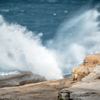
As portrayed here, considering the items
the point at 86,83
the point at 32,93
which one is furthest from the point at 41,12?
the point at 86,83

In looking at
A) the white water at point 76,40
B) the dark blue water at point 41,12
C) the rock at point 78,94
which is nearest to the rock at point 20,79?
the white water at point 76,40

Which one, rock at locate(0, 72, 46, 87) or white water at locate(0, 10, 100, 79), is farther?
white water at locate(0, 10, 100, 79)

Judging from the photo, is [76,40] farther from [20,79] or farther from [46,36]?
[20,79]

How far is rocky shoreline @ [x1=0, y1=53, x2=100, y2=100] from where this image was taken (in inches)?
557

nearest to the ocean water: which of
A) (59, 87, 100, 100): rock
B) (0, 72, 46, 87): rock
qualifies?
(0, 72, 46, 87): rock

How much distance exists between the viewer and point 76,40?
46.6 m

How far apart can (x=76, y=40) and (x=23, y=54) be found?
14.4 metres

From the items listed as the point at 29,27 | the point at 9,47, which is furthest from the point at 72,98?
the point at 29,27

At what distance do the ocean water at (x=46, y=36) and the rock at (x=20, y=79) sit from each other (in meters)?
1.88

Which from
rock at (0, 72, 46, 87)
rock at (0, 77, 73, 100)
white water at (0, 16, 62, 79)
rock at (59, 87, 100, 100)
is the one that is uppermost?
white water at (0, 16, 62, 79)

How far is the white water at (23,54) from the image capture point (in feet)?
99.9

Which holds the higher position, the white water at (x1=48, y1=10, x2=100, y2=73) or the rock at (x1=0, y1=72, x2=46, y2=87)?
the white water at (x1=48, y1=10, x2=100, y2=73)

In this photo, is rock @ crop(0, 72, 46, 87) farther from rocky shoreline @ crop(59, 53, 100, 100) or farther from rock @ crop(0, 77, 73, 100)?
rocky shoreline @ crop(59, 53, 100, 100)

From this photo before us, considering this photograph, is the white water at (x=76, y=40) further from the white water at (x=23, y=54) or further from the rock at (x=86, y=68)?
the rock at (x=86, y=68)
